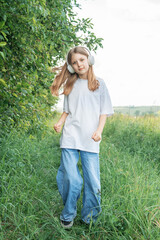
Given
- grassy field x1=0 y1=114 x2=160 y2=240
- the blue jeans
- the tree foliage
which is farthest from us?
the tree foliage

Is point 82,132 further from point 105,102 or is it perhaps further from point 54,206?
point 54,206

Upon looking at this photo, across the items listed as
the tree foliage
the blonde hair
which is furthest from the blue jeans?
the tree foliage

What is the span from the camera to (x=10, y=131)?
3941 mm

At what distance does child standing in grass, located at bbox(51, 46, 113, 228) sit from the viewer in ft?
7.32

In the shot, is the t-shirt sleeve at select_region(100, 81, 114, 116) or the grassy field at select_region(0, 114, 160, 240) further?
the t-shirt sleeve at select_region(100, 81, 114, 116)

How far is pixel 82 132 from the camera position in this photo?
225cm

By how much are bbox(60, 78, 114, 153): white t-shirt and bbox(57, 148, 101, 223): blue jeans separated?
84 mm

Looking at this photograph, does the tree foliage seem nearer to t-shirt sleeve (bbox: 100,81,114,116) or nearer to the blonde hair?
the blonde hair

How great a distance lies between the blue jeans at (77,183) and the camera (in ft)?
7.31

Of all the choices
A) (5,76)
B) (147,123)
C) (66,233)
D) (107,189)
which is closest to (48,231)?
(66,233)

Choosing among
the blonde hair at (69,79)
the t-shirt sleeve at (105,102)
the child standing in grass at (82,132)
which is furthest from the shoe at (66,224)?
the blonde hair at (69,79)

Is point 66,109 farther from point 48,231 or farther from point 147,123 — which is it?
point 147,123

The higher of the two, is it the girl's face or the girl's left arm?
the girl's face

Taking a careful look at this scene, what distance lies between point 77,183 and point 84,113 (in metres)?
0.64
